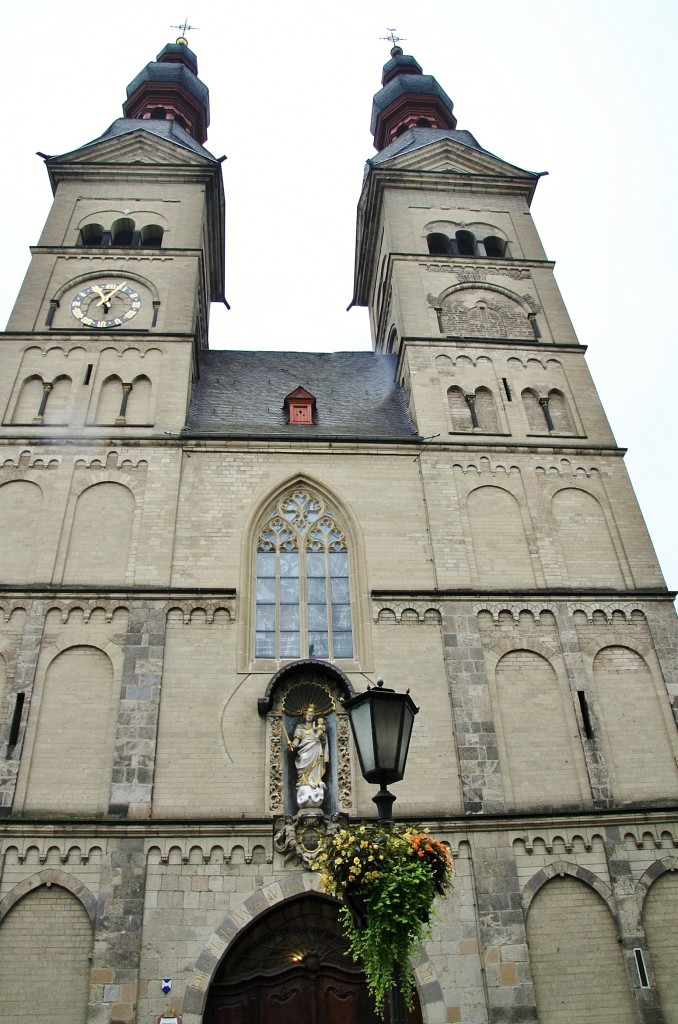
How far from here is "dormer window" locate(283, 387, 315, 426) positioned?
58.3ft

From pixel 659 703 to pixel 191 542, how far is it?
825 cm

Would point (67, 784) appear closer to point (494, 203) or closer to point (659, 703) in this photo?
point (659, 703)

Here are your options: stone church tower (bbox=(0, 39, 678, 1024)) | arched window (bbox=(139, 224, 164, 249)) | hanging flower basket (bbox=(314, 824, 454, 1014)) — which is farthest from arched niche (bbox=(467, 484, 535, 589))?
arched window (bbox=(139, 224, 164, 249))

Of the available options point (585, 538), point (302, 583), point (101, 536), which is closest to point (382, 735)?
point (302, 583)

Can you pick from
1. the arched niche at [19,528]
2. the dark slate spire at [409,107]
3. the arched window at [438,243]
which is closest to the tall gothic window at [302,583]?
the arched niche at [19,528]

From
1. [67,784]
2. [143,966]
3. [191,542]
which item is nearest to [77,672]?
[67,784]

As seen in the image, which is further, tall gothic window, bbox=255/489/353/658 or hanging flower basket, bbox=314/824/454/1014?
tall gothic window, bbox=255/489/353/658

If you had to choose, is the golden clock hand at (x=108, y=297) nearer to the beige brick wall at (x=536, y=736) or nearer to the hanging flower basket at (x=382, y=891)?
the beige brick wall at (x=536, y=736)

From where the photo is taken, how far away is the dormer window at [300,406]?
17781 mm

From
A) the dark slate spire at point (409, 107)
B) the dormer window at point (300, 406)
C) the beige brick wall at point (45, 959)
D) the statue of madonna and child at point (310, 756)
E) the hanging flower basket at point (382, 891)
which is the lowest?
the hanging flower basket at point (382, 891)

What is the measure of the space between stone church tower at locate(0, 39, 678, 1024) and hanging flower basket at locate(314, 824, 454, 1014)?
202 inches

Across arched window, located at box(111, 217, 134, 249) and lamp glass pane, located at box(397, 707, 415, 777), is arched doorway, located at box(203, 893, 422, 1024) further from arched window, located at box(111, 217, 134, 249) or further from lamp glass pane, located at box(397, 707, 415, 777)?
arched window, located at box(111, 217, 134, 249)

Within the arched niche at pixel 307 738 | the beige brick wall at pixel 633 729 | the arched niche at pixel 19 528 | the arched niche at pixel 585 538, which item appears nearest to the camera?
the arched niche at pixel 307 738

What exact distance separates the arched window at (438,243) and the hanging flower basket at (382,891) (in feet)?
57.7
